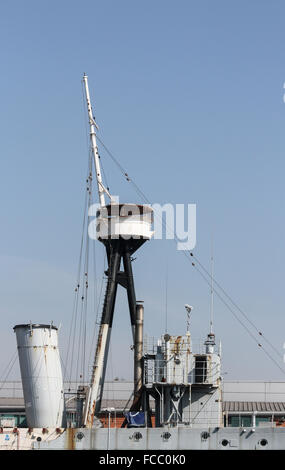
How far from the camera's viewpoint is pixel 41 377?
40.3 m

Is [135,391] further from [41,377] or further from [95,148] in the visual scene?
[95,148]

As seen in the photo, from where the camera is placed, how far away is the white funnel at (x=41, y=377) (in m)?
40.3

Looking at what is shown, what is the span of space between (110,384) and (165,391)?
14.0 metres

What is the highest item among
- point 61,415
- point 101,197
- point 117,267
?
point 101,197

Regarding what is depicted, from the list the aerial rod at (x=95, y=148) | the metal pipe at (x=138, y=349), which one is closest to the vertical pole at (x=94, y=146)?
the aerial rod at (x=95, y=148)

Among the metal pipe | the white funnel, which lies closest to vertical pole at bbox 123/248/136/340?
the metal pipe

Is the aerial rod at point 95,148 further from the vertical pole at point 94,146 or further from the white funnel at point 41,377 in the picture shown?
the white funnel at point 41,377

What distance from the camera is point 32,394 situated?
40438mm

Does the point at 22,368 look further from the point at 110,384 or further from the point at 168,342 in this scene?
the point at 110,384

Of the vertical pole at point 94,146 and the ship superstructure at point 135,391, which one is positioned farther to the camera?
the vertical pole at point 94,146

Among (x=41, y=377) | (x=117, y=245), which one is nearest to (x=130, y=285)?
(x=117, y=245)
